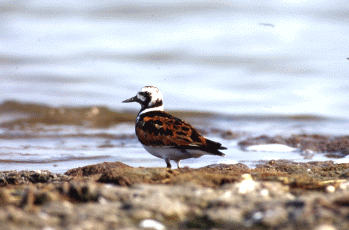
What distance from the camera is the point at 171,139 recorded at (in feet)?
15.9

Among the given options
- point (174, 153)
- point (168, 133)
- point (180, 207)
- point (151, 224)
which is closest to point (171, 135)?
point (168, 133)

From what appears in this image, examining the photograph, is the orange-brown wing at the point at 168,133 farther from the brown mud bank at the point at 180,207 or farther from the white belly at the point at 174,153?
the brown mud bank at the point at 180,207

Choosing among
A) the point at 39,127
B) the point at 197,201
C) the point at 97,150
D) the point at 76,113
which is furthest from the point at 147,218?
the point at 76,113

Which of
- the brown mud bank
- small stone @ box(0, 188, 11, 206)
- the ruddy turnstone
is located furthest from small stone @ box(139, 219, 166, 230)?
the ruddy turnstone

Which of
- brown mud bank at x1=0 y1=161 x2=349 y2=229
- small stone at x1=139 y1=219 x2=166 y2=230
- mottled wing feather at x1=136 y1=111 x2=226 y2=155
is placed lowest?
small stone at x1=139 y1=219 x2=166 y2=230

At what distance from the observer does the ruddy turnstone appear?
15.6 feet

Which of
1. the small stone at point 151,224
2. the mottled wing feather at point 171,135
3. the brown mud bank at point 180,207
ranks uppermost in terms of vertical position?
the mottled wing feather at point 171,135

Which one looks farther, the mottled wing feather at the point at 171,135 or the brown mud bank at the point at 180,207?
the mottled wing feather at the point at 171,135

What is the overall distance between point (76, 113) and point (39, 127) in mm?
1331

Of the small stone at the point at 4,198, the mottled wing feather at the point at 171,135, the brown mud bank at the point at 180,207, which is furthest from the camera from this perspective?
the mottled wing feather at the point at 171,135

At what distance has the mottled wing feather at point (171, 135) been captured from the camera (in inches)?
187

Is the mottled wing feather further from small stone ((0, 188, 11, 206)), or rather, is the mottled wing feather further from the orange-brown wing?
small stone ((0, 188, 11, 206))

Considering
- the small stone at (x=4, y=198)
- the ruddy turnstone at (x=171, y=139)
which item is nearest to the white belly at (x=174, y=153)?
the ruddy turnstone at (x=171, y=139)

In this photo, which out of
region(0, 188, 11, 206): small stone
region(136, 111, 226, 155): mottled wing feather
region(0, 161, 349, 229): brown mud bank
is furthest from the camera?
region(136, 111, 226, 155): mottled wing feather
